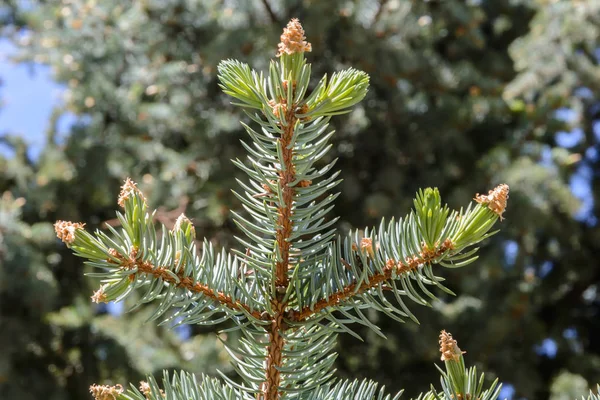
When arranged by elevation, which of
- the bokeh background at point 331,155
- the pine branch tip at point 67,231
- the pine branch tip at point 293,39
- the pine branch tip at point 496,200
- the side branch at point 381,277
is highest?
the bokeh background at point 331,155

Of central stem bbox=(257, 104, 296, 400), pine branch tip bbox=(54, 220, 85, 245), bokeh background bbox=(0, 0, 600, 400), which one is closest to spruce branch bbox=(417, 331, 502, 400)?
central stem bbox=(257, 104, 296, 400)

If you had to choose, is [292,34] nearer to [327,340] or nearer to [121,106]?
[327,340]

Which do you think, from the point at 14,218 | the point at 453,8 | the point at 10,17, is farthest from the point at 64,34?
the point at 453,8

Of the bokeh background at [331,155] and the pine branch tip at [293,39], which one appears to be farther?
the bokeh background at [331,155]

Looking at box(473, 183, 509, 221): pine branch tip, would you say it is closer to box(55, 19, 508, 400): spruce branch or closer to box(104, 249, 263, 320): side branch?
box(55, 19, 508, 400): spruce branch

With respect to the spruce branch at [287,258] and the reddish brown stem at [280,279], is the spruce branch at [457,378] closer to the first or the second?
the spruce branch at [287,258]

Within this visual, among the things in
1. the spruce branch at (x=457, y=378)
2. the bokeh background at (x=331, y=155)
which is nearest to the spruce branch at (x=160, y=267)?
the spruce branch at (x=457, y=378)

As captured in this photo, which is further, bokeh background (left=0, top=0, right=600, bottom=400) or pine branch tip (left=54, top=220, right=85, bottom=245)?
bokeh background (left=0, top=0, right=600, bottom=400)
